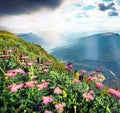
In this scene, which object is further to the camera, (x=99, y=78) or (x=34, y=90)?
(x=99, y=78)

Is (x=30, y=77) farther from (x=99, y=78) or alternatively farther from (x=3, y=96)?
(x=99, y=78)

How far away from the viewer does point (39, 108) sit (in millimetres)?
7617

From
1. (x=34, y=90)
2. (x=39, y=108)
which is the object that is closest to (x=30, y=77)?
(x=34, y=90)

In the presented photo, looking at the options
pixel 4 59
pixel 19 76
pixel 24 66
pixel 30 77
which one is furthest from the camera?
pixel 4 59

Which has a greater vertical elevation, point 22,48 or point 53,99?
point 22,48

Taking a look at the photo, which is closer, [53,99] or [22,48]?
[53,99]

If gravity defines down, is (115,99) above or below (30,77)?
below

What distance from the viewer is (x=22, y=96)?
8.87 m

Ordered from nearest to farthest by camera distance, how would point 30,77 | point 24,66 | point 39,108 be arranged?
1. point 39,108
2. point 30,77
3. point 24,66

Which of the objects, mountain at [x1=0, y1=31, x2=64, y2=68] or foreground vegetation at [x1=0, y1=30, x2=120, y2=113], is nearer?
foreground vegetation at [x1=0, y1=30, x2=120, y2=113]

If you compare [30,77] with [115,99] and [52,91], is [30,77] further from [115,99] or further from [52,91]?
[115,99]

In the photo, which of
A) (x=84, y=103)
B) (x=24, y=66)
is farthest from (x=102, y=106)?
(x=24, y=66)

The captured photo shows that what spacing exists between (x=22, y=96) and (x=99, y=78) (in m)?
3.10

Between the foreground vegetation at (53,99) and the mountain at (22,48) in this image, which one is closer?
the foreground vegetation at (53,99)
